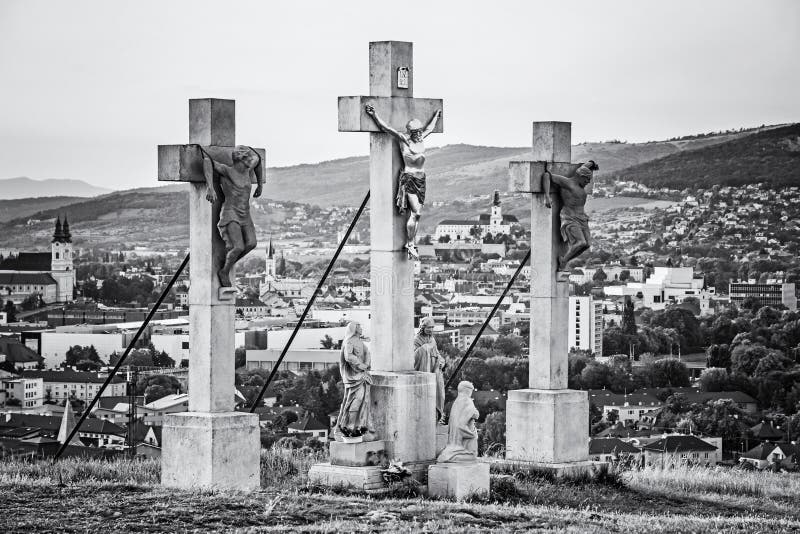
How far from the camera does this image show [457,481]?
66.5ft

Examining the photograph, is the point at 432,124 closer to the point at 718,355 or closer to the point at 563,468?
the point at 563,468

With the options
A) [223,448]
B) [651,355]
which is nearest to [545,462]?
[223,448]

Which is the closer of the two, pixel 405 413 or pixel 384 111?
pixel 405 413

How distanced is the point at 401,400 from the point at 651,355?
533 feet

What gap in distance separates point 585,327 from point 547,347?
544ft

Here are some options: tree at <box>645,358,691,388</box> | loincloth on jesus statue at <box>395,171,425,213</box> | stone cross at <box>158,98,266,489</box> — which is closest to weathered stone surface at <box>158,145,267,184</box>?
stone cross at <box>158,98,266,489</box>

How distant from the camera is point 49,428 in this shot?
3339 inches

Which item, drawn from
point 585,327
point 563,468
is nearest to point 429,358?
point 563,468

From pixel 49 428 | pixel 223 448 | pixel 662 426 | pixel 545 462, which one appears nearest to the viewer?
pixel 223 448

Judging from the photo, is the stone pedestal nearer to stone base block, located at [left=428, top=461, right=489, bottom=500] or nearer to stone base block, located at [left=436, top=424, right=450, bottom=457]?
stone base block, located at [left=428, top=461, right=489, bottom=500]

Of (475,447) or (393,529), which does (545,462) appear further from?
(393,529)

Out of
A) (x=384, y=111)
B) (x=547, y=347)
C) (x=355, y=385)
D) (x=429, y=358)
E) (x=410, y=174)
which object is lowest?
(x=355, y=385)

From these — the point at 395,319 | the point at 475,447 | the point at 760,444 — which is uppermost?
the point at 395,319

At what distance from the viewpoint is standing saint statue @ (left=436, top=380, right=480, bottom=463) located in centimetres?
2058
